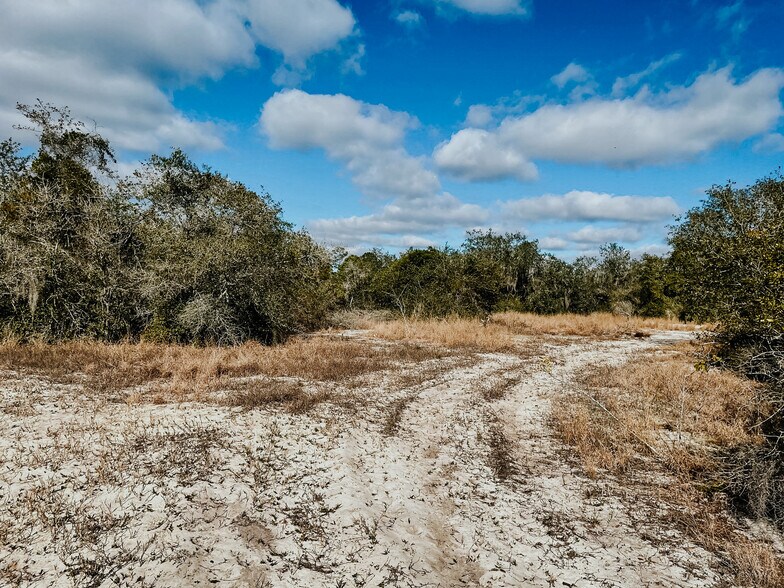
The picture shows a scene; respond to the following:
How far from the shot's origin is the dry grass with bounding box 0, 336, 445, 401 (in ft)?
31.0

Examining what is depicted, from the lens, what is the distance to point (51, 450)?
5781mm

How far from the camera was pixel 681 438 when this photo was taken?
7477mm

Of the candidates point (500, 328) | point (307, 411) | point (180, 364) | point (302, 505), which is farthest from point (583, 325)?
point (302, 505)

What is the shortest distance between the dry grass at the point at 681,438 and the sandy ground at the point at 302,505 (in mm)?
347

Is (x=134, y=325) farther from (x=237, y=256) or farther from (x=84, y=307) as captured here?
(x=237, y=256)

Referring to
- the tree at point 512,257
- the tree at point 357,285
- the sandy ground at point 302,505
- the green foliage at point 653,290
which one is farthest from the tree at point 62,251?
the green foliage at point 653,290

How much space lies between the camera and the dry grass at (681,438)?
181 inches

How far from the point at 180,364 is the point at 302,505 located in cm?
716

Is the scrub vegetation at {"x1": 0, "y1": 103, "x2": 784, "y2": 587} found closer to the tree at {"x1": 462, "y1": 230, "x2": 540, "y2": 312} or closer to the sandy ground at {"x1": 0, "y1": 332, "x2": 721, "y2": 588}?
the sandy ground at {"x1": 0, "y1": 332, "x2": 721, "y2": 588}

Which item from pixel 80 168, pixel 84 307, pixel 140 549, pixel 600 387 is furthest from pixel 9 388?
pixel 600 387

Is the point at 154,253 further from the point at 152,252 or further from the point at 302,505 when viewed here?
the point at 302,505

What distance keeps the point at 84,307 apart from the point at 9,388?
559cm

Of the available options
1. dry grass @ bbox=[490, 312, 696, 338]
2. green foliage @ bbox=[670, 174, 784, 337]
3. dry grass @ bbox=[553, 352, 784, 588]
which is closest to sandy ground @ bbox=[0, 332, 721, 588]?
dry grass @ bbox=[553, 352, 784, 588]

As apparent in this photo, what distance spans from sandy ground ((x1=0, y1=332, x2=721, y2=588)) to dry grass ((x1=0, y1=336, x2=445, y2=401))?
4.83 feet
